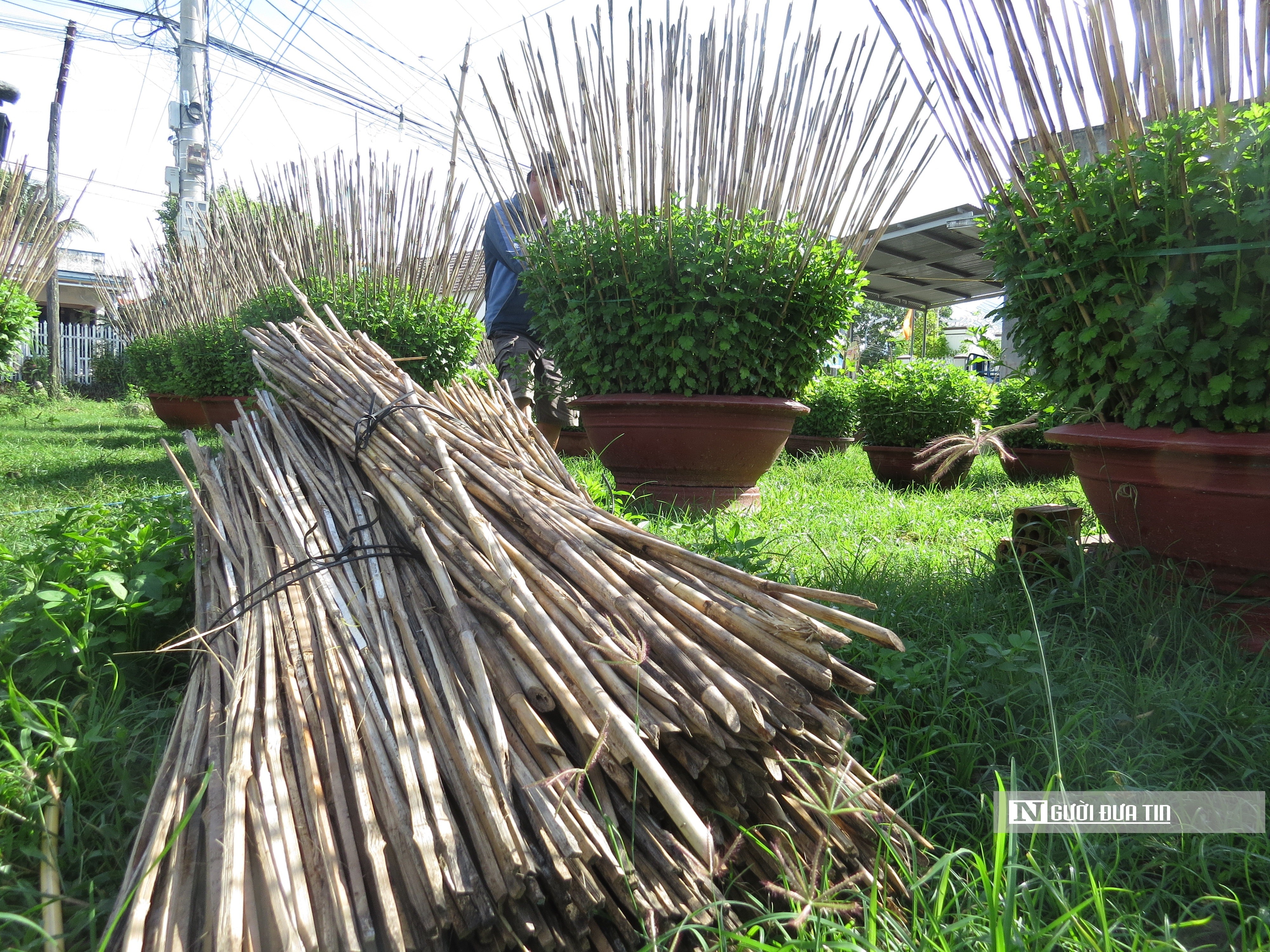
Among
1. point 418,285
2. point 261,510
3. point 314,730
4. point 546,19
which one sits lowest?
point 314,730

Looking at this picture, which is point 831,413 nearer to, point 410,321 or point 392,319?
point 410,321

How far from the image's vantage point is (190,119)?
11844mm

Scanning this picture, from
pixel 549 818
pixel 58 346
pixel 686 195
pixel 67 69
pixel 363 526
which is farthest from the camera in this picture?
pixel 67 69

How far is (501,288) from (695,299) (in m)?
2.62

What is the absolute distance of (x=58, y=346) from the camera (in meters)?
16.8

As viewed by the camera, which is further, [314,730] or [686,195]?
[686,195]

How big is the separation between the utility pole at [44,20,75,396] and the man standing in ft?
30.4

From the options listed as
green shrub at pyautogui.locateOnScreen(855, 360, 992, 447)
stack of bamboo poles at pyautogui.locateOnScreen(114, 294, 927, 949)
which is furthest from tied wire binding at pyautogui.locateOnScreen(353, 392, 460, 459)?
green shrub at pyautogui.locateOnScreen(855, 360, 992, 447)

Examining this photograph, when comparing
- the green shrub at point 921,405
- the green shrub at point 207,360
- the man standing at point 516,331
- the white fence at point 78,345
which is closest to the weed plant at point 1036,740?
the man standing at point 516,331

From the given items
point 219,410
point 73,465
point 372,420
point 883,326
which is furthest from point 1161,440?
point 883,326

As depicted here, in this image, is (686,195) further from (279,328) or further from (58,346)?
(58,346)

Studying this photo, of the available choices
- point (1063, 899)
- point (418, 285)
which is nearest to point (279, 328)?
point (418, 285)

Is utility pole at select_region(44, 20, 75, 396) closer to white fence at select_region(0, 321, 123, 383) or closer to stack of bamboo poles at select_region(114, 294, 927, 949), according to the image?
white fence at select_region(0, 321, 123, 383)

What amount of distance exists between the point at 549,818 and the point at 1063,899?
0.82 m
